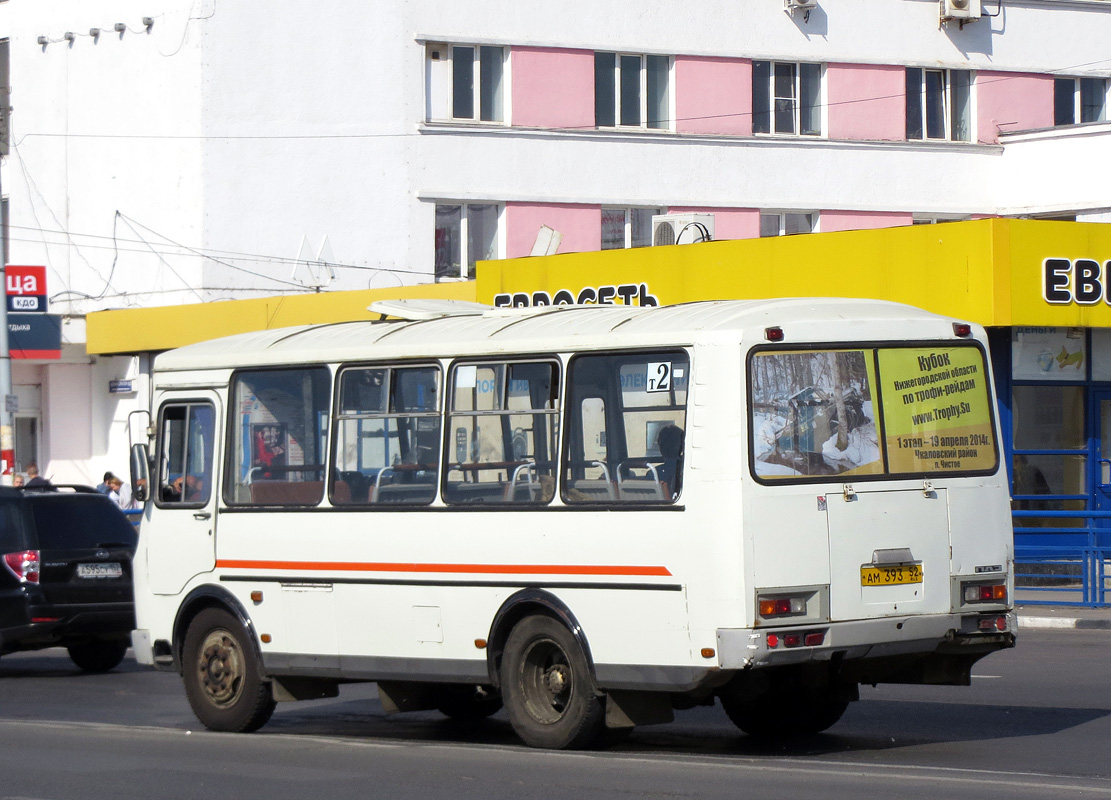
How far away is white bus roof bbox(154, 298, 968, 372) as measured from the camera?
971 centimetres

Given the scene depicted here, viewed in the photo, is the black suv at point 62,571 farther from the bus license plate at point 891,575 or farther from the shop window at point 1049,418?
the shop window at point 1049,418

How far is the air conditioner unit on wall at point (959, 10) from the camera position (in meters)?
36.1

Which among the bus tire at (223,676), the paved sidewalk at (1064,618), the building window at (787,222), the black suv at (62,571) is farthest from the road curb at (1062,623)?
the building window at (787,222)

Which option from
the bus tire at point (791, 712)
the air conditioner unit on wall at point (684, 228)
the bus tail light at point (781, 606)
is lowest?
the bus tire at point (791, 712)

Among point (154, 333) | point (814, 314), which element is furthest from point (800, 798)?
point (154, 333)

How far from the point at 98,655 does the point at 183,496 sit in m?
5.70

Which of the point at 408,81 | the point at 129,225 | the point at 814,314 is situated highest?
the point at 408,81

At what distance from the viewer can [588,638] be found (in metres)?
9.84

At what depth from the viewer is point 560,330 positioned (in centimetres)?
1042

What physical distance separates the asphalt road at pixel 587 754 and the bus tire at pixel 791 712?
0.16 metres

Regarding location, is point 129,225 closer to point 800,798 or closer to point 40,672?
point 40,672

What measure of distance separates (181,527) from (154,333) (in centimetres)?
2070

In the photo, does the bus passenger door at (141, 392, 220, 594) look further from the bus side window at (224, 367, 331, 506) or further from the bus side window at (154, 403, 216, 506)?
the bus side window at (224, 367, 331, 506)

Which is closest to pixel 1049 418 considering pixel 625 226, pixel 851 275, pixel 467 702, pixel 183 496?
pixel 851 275
